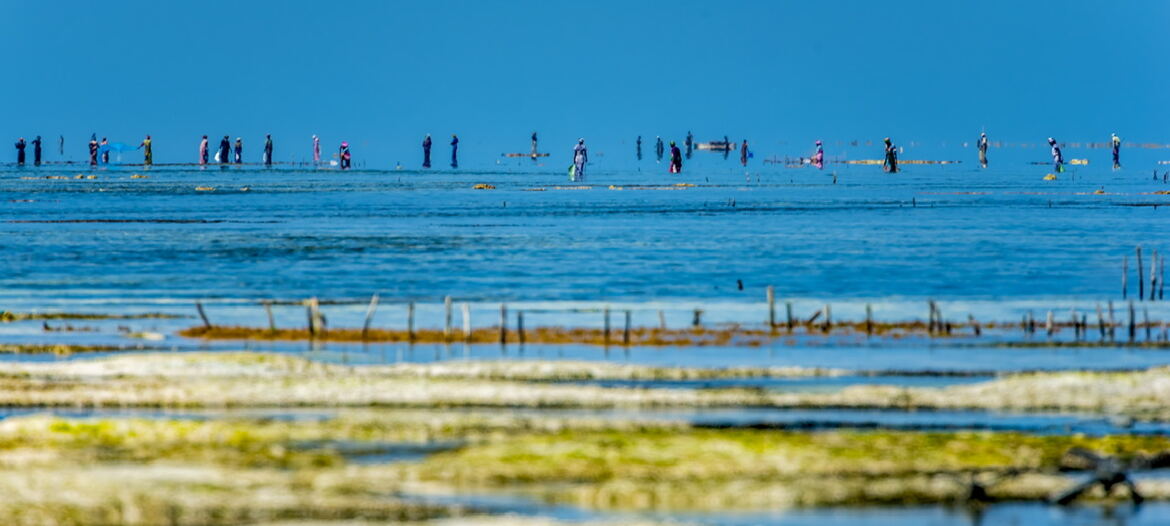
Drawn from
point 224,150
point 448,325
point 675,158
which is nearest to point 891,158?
point 675,158

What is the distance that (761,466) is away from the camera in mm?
18453

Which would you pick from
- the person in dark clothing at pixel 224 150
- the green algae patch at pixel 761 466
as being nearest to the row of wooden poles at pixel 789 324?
the green algae patch at pixel 761 466

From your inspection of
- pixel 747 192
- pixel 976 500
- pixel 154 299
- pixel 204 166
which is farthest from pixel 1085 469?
pixel 204 166

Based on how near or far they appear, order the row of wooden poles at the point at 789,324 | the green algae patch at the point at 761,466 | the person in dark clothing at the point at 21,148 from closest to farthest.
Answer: the green algae patch at the point at 761,466, the row of wooden poles at the point at 789,324, the person in dark clothing at the point at 21,148

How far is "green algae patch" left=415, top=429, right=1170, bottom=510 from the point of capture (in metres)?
17.5

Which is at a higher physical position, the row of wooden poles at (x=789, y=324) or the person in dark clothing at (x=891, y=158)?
the person in dark clothing at (x=891, y=158)

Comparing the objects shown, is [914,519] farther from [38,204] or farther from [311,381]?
[38,204]

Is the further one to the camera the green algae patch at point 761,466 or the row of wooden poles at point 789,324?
the row of wooden poles at point 789,324

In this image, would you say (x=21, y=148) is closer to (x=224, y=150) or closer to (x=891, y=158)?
(x=224, y=150)

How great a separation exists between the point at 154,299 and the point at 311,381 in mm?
12714

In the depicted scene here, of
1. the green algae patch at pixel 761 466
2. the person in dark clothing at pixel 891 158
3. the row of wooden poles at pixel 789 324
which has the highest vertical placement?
the person in dark clothing at pixel 891 158

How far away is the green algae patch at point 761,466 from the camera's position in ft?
57.3

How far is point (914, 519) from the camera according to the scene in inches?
658

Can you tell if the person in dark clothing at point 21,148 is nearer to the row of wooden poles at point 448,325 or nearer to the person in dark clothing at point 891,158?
the person in dark clothing at point 891,158
